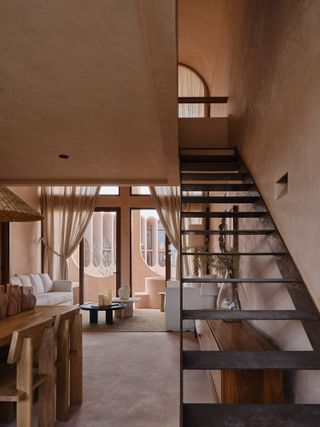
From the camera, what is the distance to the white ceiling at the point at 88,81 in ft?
8.22

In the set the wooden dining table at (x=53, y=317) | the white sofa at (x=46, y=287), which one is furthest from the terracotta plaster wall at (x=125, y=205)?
the wooden dining table at (x=53, y=317)

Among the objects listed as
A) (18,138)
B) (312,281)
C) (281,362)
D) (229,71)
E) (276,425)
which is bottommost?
(276,425)

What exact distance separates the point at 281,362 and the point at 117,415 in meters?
1.62

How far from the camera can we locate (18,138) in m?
4.87

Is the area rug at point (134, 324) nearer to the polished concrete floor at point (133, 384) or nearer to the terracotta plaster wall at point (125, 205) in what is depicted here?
the polished concrete floor at point (133, 384)

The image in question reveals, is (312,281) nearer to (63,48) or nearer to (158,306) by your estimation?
(63,48)

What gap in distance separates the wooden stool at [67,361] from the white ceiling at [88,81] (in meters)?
1.91

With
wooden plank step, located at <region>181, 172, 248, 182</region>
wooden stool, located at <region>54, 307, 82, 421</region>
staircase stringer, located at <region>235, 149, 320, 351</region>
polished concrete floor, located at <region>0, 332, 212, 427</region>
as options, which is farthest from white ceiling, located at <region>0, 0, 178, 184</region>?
polished concrete floor, located at <region>0, 332, 212, 427</region>

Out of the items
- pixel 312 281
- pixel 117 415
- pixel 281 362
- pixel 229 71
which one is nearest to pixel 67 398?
pixel 117 415

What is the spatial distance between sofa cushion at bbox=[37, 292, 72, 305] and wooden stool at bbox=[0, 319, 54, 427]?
4.85 meters

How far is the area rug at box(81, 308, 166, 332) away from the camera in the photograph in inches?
279

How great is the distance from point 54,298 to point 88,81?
5719 mm

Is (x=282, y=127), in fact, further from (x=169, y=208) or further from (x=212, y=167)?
(x=169, y=208)

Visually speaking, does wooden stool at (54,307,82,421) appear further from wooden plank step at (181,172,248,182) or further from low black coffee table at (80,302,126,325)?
low black coffee table at (80,302,126,325)
